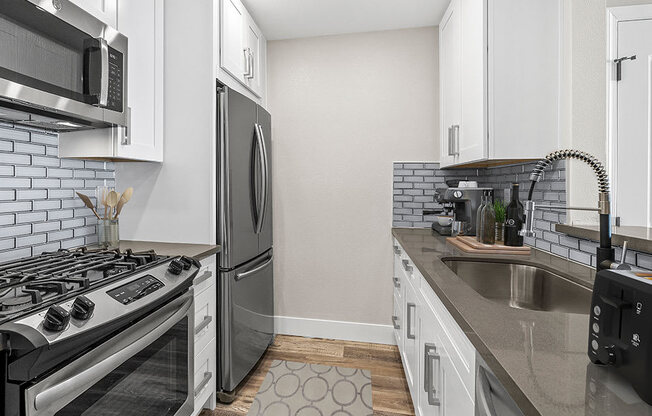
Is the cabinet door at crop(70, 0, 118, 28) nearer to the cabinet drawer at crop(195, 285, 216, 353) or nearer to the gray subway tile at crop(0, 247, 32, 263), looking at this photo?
the gray subway tile at crop(0, 247, 32, 263)

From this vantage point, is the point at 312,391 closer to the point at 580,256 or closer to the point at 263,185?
the point at 263,185

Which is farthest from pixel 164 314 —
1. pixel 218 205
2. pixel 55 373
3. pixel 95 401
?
pixel 218 205

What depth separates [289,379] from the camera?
2.25m

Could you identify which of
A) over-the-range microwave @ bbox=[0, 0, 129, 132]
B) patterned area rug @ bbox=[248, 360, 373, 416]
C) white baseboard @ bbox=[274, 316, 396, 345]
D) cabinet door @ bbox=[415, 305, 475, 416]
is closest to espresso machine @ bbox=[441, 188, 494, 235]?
cabinet door @ bbox=[415, 305, 475, 416]

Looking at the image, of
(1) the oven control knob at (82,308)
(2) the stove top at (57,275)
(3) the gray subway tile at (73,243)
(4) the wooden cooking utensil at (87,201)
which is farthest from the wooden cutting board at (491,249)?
(3) the gray subway tile at (73,243)

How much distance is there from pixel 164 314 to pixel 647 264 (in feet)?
5.71

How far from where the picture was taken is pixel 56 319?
872 mm

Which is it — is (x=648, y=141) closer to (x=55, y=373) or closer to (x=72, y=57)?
(x=55, y=373)

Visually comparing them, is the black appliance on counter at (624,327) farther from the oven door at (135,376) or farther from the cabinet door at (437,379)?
the oven door at (135,376)

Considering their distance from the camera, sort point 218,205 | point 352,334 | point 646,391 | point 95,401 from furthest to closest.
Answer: point 352,334, point 218,205, point 95,401, point 646,391

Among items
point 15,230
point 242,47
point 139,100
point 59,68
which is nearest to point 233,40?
point 242,47

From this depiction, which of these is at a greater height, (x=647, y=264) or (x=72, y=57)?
(x=72, y=57)

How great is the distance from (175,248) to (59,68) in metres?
0.97

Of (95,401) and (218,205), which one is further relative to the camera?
(218,205)
